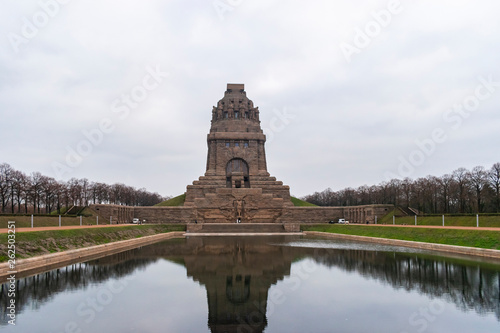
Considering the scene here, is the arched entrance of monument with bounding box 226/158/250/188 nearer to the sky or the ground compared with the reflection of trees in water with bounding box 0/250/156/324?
nearer to the sky

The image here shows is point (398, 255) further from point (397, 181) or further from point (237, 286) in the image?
point (397, 181)

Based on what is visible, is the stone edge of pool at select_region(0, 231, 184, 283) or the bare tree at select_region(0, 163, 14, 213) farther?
the bare tree at select_region(0, 163, 14, 213)

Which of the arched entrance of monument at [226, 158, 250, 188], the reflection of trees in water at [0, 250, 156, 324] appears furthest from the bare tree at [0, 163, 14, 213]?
the reflection of trees in water at [0, 250, 156, 324]

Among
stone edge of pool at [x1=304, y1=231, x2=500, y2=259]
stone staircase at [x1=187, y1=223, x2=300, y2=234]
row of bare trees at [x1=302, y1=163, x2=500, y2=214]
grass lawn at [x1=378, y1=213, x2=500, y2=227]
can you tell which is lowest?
stone staircase at [x1=187, y1=223, x2=300, y2=234]

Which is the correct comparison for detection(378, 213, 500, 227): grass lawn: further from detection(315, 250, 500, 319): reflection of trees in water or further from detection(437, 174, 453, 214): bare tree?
detection(315, 250, 500, 319): reflection of trees in water

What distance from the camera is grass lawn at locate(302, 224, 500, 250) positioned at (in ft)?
69.7

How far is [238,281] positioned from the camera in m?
13.9

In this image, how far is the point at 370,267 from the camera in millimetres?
17219

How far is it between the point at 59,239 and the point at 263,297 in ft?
47.3

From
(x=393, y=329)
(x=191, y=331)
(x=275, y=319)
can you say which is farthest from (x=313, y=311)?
(x=191, y=331)

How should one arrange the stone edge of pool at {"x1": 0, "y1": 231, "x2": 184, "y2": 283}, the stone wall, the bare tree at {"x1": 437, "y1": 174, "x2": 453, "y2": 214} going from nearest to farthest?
1. the stone edge of pool at {"x1": 0, "y1": 231, "x2": 184, "y2": 283}
2. the bare tree at {"x1": 437, "y1": 174, "x2": 453, "y2": 214}
3. the stone wall

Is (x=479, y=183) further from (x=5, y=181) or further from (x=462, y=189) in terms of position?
(x=5, y=181)

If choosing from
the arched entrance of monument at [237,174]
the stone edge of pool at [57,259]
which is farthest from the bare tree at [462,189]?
the stone edge of pool at [57,259]

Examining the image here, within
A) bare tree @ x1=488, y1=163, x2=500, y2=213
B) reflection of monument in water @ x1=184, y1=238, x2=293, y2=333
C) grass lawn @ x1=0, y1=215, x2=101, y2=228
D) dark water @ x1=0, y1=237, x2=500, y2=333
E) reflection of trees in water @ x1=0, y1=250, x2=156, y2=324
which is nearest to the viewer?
dark water @ x1=0, y1=237, x2=500, y2=333
